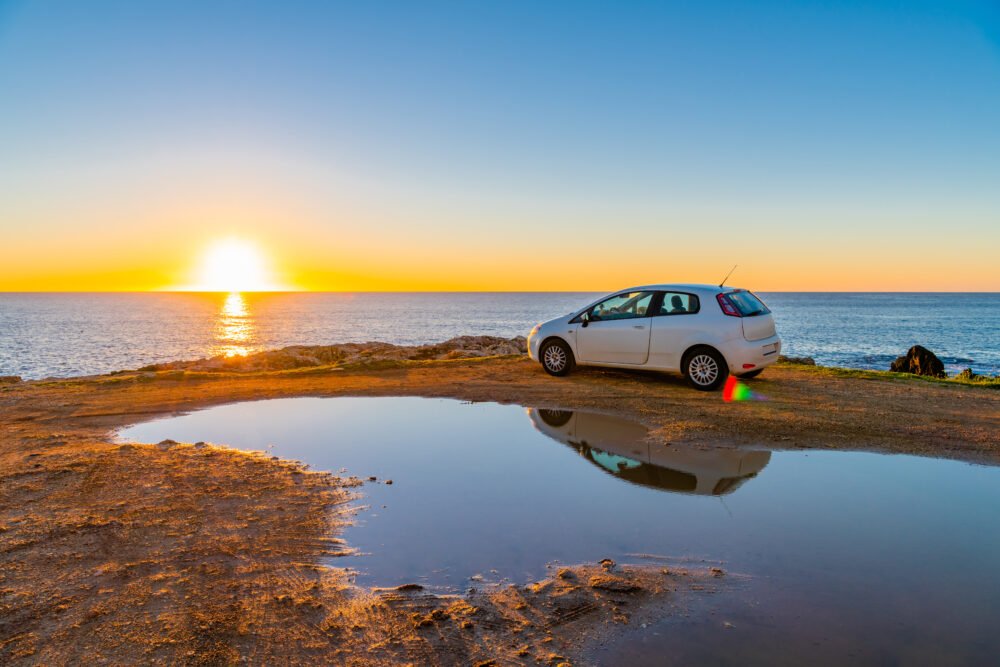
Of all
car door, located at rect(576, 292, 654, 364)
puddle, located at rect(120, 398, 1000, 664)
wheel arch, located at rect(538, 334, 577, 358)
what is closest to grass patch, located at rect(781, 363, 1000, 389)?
car door, located at rect(576, 292, 654, 364)

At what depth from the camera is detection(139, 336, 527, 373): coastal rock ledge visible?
17.4 meters

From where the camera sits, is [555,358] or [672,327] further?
[555,358]

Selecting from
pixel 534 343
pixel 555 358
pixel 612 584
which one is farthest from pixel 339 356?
pixel 612 584

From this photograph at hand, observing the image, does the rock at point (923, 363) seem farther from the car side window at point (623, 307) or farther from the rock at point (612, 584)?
the rock at point (612, 584)

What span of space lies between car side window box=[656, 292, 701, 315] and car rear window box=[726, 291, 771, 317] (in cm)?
62

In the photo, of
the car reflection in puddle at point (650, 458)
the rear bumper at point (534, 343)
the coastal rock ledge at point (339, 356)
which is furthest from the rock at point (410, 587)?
the coastal rock ledge at point (339, 356)

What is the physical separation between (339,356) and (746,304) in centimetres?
1439

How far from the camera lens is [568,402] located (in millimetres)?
10109

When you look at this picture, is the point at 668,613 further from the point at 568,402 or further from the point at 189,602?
the point at 568,402

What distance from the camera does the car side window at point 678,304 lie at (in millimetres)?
10922

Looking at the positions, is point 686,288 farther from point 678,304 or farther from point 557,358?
point 557,358

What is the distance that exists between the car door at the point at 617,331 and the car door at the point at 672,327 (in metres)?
0.17

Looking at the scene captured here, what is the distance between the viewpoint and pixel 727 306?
10586mm

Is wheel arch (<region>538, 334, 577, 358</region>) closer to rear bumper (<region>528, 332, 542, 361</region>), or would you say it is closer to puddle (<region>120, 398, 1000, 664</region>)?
rear bumper (<region>528, 332, 542, 361</region>)
